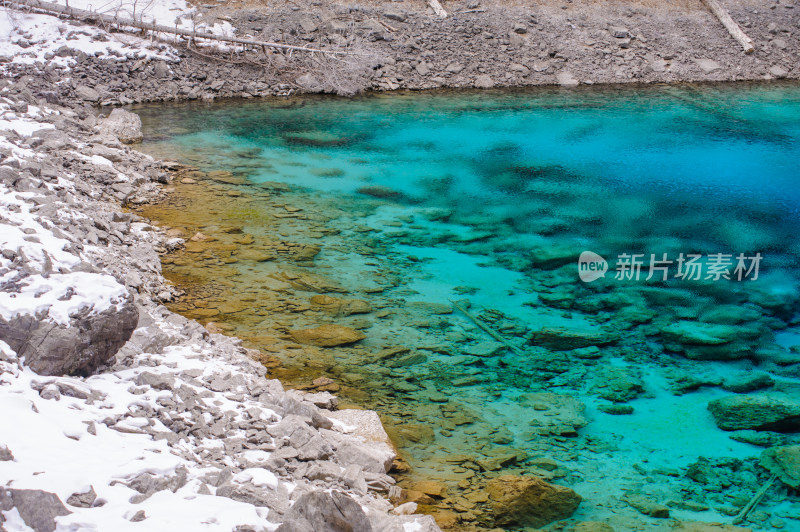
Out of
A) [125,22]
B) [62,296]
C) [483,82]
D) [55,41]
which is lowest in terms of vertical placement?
[62,296]

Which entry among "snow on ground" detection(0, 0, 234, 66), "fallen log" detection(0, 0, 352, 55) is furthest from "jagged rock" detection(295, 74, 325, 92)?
"snow on ground" detection(0, 0, 234, 66)

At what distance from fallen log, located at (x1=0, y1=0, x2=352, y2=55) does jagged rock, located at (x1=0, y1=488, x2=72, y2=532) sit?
56.8 ft

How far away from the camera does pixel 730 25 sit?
24.3 m

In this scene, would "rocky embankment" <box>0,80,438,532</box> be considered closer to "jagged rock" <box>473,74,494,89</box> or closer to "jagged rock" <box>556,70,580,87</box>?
"jagged rock" <box>473,74,494,89</box>

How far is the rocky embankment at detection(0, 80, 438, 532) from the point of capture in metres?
3.67

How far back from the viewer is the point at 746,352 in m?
7.50

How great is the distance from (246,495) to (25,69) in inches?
624

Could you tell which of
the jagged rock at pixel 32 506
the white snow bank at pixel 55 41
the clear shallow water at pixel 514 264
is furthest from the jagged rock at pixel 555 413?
the white snow bank at pixel 55 41

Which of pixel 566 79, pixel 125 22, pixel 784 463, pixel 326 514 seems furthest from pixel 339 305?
pixel 566 79

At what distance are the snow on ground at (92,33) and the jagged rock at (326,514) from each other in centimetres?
1661

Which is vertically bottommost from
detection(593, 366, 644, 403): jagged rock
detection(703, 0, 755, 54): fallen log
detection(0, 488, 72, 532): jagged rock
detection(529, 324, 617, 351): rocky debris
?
detection(593, 366, 644, 403): jagged rock

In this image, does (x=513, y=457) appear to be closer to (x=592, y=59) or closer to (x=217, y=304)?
(x=217, y=304)

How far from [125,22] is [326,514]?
726 inches

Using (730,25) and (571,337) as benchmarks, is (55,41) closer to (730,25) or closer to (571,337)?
(571,337)
